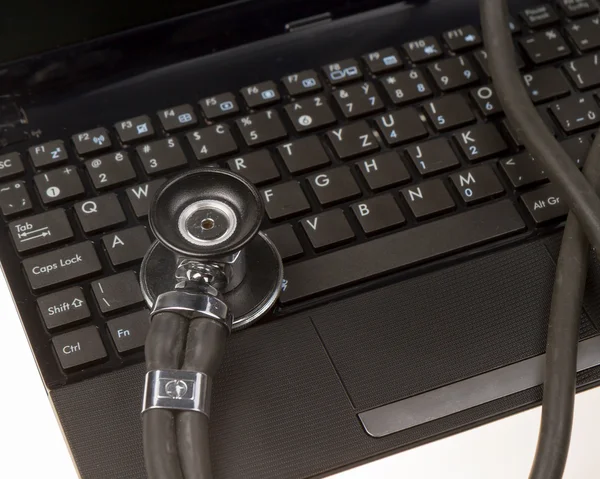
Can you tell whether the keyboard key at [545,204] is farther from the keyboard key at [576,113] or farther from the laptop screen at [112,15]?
the laptop screen at [112,15]

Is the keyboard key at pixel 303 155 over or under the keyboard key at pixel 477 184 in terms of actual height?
over

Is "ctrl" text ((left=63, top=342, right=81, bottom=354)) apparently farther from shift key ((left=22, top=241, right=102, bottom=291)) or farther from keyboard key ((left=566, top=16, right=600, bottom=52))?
keyboard key ((left=566, top=16, right=600, bottom=52))

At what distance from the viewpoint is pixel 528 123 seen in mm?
470

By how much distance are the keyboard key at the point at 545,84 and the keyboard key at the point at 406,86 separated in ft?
0.24

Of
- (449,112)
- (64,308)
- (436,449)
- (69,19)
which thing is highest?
(69,19)

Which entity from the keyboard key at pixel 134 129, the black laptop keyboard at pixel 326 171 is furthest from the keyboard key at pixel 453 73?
the keyboard key at pixel 134 129

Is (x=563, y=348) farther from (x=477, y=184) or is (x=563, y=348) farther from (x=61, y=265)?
(x=61, y=265)

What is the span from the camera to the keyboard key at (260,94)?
53 centimetres

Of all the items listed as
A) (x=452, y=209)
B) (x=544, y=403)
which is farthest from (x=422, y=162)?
(x=544, y=403)

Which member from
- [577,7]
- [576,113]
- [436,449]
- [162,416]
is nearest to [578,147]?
[576,113]

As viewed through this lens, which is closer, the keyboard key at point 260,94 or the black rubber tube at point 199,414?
the black rubber tube at point 199,414

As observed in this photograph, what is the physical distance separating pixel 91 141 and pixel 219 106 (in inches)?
3.6

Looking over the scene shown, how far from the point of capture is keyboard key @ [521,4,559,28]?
1.87ft

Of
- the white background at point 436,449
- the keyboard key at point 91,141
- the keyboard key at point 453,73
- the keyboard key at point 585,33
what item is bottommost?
the white background at point 436,449
